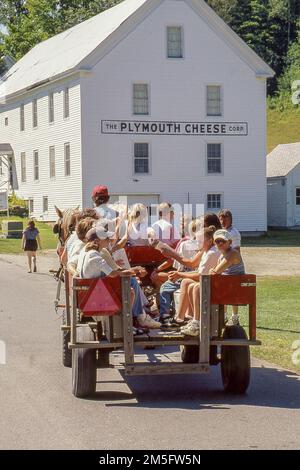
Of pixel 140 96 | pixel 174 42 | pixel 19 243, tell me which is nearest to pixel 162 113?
pixel 140 96

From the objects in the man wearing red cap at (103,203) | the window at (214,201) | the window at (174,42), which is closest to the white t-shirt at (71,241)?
the man wearing red cap at (103,203)

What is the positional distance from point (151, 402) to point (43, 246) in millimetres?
29559

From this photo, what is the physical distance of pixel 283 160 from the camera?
59.9 m

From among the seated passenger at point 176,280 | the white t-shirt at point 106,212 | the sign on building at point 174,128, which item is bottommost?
the seated passenger at point 176,280

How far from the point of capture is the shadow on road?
9438 mm

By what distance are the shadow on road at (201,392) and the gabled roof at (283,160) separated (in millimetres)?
46335

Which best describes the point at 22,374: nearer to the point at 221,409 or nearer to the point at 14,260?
the point at 221,409

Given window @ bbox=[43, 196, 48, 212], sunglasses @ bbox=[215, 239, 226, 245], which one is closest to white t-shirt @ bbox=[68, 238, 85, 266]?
sunglasses @ bbox=[215, 239, 226, 245]

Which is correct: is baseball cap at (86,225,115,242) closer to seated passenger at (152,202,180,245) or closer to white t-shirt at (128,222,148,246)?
white t-shirt at (128,222,148,246)

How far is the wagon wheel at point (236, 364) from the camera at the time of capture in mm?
9797

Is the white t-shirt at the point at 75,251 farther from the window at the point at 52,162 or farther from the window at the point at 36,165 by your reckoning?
the window at the point at 36,165

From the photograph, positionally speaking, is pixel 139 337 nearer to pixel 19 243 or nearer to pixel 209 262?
pixel 209 262
